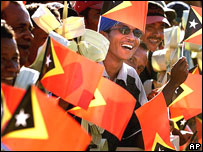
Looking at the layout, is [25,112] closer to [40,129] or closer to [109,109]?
[40,129]

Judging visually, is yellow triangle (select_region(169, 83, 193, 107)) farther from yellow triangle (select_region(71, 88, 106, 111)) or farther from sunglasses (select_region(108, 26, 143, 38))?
yellow triangle (select_region(71, 88, 106, 111))

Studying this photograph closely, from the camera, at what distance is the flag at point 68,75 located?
4.68m

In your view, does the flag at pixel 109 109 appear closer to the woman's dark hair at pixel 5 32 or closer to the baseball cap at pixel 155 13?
the woman's dark hair at pixel 5 32

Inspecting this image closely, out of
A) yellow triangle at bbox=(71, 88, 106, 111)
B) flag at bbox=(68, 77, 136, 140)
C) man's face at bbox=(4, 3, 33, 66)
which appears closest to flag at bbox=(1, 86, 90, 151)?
flag at bbox=(68, 77, 136, 140)

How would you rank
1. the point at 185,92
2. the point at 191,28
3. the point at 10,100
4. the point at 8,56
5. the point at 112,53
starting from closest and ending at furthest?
the point at 10,100
the point at 8,56
the point at 112,53
the point at 185,92
the point at 191,28

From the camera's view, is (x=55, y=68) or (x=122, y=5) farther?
(x=122, y=5)

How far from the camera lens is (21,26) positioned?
521 centimetres

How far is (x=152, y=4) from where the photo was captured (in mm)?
7973

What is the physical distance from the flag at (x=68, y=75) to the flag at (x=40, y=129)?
0.77 m

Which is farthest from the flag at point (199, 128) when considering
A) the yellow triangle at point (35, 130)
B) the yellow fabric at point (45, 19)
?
the yellow triangle at point (35, 130)

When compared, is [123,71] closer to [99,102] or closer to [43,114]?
[99,102]

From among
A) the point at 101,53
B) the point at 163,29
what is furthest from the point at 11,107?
the point at 163,29

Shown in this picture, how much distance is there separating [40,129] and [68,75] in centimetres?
97

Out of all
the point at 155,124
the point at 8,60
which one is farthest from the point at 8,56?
the point at 155,124
